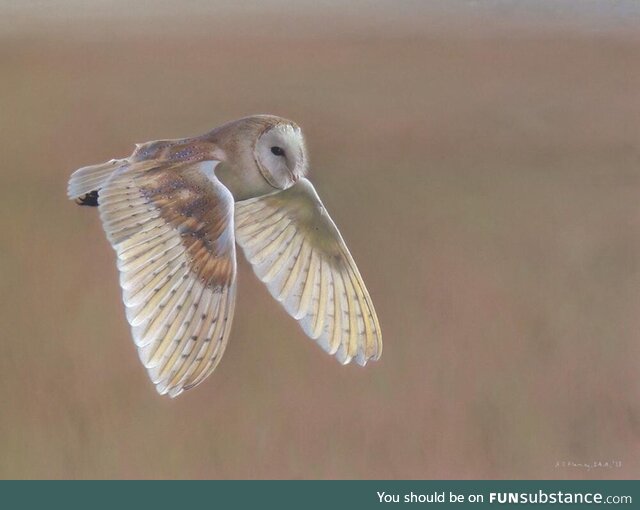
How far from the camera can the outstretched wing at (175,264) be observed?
146 cm

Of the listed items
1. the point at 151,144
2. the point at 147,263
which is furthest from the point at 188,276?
the point at 151,144

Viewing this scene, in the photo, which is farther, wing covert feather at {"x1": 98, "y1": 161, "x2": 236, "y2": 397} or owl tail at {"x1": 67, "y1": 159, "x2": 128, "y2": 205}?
owl tail at {"x1": 67, "y1": 159, "x2": 128, "y2": 205}

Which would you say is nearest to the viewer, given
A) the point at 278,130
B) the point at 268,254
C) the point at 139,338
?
the point at 139,338

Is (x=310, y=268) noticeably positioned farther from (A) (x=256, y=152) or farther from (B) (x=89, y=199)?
(B) (x=89, y=199)

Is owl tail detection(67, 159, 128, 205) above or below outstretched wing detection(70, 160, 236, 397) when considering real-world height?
above

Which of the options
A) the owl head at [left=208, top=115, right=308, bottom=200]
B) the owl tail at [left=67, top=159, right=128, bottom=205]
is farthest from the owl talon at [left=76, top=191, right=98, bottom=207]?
the owl head at [left=208, top=115, right=308, bottom=200]

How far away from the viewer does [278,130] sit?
1603mm

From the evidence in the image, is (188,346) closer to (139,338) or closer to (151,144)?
(139,338)

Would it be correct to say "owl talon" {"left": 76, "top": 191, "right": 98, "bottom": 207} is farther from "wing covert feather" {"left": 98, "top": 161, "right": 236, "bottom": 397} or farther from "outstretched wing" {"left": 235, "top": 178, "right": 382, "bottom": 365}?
"outstretched wing" {"left": 235, "top": 178, "right": 382, "bottom": 365}

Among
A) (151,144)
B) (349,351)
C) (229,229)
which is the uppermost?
(151,144)

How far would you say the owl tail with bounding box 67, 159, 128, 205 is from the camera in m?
1.62

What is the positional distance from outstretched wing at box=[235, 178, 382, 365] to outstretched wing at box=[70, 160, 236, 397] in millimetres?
195

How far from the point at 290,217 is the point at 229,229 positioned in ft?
0.81

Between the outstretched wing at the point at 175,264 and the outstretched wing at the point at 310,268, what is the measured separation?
20 cm
